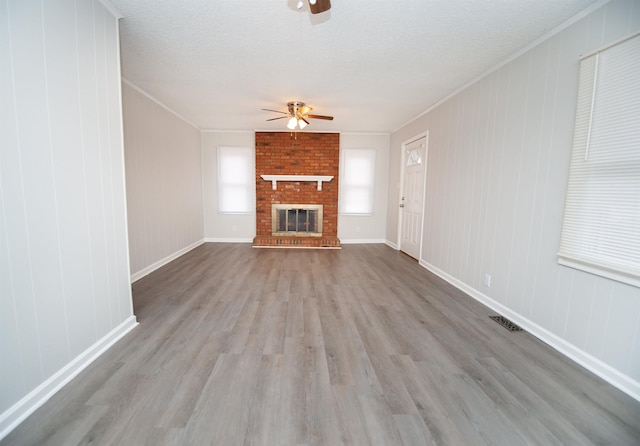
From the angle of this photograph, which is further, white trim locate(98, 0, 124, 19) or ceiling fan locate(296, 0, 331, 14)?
white trim locate(98, 0, 124, 19)

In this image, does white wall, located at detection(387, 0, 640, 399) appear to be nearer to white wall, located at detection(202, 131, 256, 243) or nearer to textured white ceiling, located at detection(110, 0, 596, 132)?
textured white ceiling, located at detection(110, 0, 596, 132)

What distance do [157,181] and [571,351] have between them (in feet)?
16.7

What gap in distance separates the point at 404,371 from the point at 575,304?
1405mm

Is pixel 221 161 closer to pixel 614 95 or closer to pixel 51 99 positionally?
pixel 51 99

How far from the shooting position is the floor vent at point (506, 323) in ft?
7.38

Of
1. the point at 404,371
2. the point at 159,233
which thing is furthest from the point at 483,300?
the point at 159,233

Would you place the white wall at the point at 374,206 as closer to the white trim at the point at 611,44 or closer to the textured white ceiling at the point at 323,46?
the textured white ceiling at the point at 323,46

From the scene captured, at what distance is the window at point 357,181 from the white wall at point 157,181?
3.29m

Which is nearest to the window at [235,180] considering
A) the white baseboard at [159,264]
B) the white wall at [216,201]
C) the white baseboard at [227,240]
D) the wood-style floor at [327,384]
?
the white wall at [216,201]

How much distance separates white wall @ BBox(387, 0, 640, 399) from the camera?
1.66 meters

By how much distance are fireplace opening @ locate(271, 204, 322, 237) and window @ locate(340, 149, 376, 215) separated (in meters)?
0.66

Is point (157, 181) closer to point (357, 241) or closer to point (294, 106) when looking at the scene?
point (294, 106)

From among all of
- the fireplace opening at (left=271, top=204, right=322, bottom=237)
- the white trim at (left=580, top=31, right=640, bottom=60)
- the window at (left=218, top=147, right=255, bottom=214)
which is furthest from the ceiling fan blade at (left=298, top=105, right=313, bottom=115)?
the white trim at (left=580, top=31, right=640, bottom=60)

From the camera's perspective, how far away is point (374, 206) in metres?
A: 5.98
